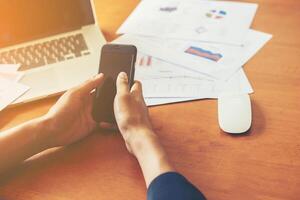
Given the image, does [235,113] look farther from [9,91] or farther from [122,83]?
[9,91]

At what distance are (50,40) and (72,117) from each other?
311 mm

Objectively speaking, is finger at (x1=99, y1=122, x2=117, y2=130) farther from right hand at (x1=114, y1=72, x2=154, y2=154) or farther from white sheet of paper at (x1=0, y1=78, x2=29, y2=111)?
white sheet of paper at (x1=0, y1=78, x2=29, y2=111)

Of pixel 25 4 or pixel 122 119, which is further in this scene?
pixel 25 4

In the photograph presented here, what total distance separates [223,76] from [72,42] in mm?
381

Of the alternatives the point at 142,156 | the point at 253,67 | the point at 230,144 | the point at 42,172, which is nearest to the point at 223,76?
the point at 253,67

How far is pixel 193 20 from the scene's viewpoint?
3.34ft

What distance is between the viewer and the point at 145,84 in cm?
83

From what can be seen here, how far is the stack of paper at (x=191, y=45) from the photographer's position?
81 centimetres

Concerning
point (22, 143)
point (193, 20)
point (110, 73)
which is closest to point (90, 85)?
point (110, 73)

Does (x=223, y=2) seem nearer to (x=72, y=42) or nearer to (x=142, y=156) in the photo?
(x=72, y=42)

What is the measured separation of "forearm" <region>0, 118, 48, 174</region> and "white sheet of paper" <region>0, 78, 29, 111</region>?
136mm

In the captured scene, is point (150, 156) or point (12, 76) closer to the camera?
point (150, 156)

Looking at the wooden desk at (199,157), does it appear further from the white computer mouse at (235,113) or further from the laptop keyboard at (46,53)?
the laptop keyboard at (46,53)

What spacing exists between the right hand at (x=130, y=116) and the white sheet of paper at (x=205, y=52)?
215 mm
